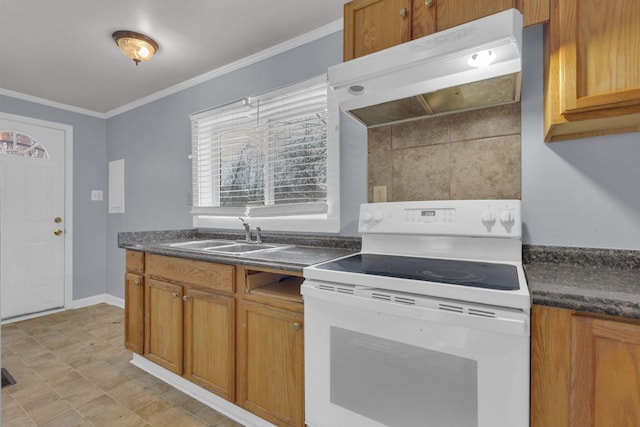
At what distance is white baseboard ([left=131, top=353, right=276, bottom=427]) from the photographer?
171cm

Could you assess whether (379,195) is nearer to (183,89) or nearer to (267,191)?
(267,191)

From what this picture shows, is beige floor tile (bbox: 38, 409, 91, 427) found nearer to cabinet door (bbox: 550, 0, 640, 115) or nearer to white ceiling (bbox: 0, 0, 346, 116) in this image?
white ceiling (bbox: 0, 0, 346, 116)

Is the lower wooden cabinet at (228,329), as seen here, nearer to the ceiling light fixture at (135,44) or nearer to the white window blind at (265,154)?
the white window blind at (265,154)

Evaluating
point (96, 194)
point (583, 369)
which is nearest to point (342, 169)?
point (583, 369)

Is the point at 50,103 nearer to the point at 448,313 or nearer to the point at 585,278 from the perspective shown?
the point at 448,313

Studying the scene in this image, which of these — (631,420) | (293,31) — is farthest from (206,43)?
(631,420)

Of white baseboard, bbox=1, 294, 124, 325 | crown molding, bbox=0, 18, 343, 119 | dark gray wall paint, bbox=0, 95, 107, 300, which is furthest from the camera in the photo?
dark gray wall paint, bbox=0, 95, 107, 300

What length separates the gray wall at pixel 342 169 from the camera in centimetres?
133

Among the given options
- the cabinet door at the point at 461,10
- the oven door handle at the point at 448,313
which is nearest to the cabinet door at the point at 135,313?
the oven door handle at the point at 448,313

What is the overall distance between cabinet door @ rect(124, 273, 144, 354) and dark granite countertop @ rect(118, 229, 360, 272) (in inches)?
10.0

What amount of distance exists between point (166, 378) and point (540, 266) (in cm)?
234

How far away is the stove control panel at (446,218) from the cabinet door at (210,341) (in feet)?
2.94

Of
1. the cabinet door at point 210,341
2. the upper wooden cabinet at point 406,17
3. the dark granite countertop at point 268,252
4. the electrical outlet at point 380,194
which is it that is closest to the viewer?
the upper wooden cabinet at point 406,17

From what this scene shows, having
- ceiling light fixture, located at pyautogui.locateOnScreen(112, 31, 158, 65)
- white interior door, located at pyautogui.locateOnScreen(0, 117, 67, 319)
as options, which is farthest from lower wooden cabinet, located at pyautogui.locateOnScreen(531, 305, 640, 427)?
white interior door, located at pyautogui.locateOnScreen(0, 117, 67, 319)
